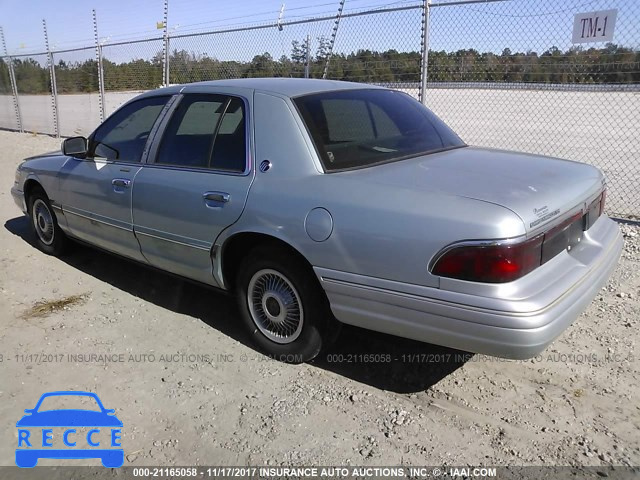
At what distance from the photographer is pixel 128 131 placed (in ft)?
14.8

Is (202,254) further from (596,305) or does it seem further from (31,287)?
(596,305)

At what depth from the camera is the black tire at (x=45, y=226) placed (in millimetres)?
5363

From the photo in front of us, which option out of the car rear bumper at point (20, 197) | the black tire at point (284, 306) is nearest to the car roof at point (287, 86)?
the black tire at point (284, 306)

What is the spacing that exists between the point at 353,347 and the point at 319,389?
553mm

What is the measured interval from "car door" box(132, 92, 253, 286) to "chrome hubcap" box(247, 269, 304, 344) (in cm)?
37

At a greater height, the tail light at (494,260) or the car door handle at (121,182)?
the car door handle at (121,182)

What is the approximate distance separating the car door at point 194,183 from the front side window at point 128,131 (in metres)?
0.27

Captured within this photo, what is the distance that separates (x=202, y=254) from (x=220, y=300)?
0.96 metres

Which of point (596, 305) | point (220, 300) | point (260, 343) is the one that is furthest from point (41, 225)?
point (596, 305)

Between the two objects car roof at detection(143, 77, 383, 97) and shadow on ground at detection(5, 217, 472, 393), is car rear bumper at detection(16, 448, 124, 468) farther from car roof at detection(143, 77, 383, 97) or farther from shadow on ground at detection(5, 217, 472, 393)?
car roof at detection(143, 77, 383, 97)

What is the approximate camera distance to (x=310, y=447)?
2.73 metres

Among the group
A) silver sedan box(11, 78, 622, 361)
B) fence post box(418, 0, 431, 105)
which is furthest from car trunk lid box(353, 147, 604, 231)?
fence post box(418, 0, 431, 105)

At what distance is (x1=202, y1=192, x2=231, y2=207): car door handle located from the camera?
136 inches

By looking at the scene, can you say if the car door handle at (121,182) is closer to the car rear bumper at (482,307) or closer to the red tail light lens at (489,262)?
the car rear bumper at (482,307)
